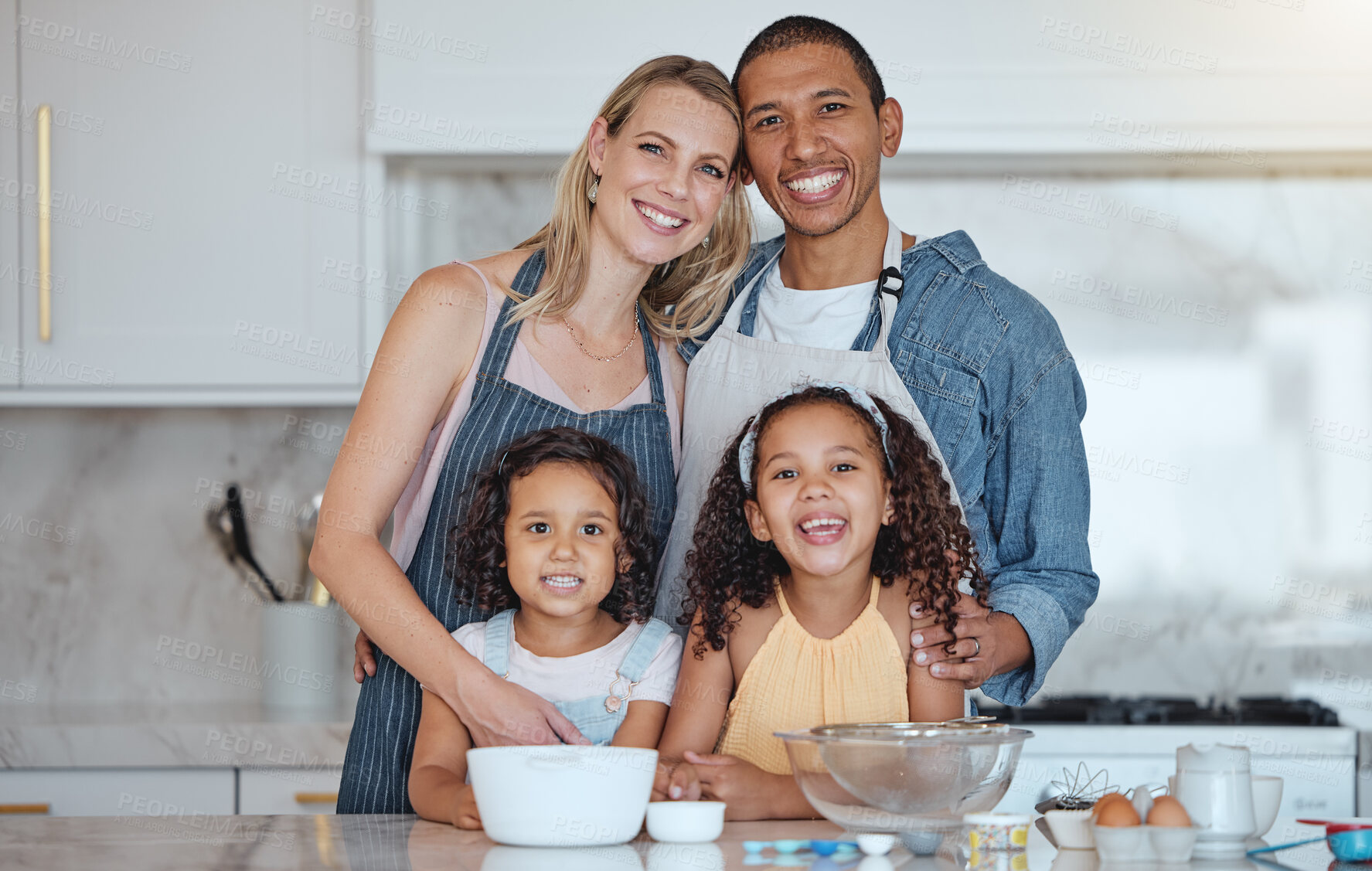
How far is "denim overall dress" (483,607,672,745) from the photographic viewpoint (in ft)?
4.43

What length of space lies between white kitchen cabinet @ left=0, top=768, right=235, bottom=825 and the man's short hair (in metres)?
1.45

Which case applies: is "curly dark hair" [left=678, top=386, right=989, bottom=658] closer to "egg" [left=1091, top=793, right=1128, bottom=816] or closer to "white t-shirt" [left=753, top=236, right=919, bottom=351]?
"white t-shirt" [left=753, top=236, right=919, bottom=351]

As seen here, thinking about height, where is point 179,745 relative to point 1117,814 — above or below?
below

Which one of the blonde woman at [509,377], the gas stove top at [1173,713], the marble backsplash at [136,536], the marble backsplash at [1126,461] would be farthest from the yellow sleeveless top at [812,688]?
the marble backsplash at [136,536]

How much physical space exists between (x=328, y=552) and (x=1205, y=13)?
1803 millimetres

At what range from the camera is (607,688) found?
4.48 ft

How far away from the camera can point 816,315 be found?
159 cm

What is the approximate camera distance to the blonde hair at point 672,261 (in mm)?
1544

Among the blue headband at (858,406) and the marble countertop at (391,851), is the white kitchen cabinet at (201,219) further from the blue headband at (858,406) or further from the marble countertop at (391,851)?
the marble countertop at (391,851)

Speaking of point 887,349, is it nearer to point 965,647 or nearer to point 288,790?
point 965,647

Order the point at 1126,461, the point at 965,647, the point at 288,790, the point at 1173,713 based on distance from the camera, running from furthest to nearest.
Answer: the point at 1126,461, the point at 1173,713, the point at 288,790, the point at 965,647

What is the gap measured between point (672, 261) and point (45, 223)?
129cm

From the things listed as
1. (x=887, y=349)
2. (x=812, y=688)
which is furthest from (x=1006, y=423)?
(x=812, y=688)

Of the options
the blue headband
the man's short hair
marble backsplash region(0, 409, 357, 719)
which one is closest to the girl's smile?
the blue headband
